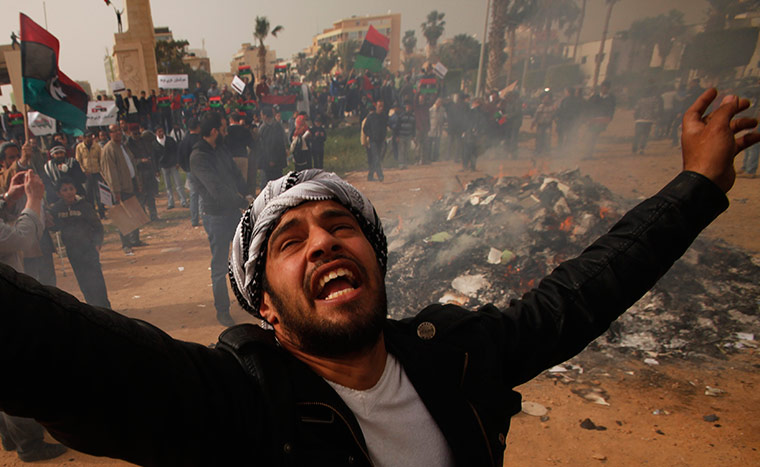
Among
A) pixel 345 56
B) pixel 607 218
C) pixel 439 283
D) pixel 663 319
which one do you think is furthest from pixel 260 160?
pixel 345 56

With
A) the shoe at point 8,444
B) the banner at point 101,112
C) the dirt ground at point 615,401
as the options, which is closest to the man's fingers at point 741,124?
the dirt ground at point 615,401

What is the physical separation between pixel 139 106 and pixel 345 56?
54.8 meters

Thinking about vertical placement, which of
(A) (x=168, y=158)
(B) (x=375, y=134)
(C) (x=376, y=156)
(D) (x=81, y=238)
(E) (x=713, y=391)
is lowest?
(E) (x=713, y=391)

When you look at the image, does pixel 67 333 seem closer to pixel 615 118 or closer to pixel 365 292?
pixel 365 292

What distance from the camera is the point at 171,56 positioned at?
3625 cm

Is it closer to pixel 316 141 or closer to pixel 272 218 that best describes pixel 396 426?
pixel 272 218

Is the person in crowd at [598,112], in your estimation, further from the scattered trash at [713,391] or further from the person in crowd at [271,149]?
the scattered trash at [713,391]

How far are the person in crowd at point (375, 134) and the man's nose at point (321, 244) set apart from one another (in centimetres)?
1193

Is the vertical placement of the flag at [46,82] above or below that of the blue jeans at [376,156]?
above

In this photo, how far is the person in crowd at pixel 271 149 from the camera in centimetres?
951

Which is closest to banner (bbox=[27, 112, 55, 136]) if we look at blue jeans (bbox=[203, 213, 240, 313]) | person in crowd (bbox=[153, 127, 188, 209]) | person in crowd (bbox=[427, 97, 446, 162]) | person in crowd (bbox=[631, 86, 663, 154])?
person in crowd (bbox=[153, 127, 188, 209])

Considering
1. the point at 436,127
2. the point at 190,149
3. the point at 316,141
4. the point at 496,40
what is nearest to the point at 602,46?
the point at 496,40

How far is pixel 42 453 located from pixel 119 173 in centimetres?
659

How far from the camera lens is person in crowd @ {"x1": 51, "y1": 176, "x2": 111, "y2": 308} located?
5602 millimetres
